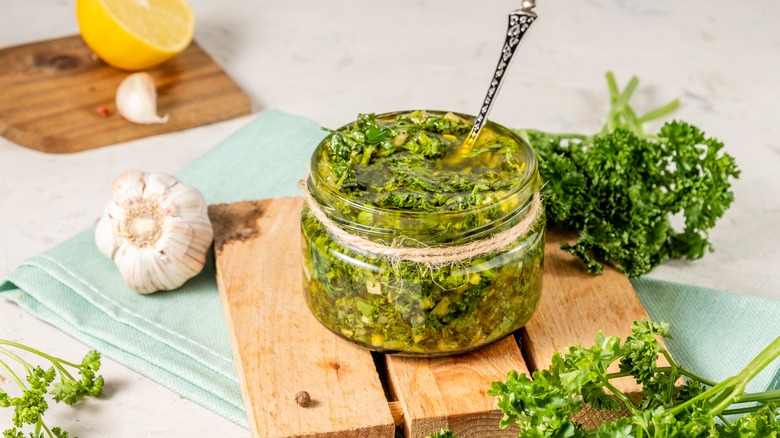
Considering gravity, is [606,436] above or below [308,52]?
above

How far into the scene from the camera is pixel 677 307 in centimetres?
269

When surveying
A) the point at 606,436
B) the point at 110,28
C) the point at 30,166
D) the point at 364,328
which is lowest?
the point at 30,166

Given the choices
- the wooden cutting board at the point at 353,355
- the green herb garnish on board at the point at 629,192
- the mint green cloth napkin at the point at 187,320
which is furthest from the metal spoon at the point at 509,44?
the mint green cloth napkin at the point at 187,320

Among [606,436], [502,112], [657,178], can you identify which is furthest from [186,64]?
[606,436]

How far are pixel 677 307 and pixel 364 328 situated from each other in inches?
36.8

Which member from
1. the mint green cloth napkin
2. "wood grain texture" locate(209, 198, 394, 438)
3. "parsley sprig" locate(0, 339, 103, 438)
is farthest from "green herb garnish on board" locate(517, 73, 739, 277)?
"parsley sprig" locate(0, 339, 103, 438)

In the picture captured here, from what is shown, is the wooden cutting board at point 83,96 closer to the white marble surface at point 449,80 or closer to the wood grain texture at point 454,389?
the white marble surface at point 449,80

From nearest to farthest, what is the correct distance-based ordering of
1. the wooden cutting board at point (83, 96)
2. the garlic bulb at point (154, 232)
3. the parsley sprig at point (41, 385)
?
the parsley sprig at point (41, 385) < the garlic bulb at point (154, 232) < the wooden cutting board at point (83, 96)

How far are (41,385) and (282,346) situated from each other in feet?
1.79

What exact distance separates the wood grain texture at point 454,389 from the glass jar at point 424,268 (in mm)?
51

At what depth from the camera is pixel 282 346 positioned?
2.38 m

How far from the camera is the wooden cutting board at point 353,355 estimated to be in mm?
2174

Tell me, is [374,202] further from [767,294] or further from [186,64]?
[186,64]

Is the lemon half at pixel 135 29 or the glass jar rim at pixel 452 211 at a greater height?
the glass jar rim at pixel 452 211
